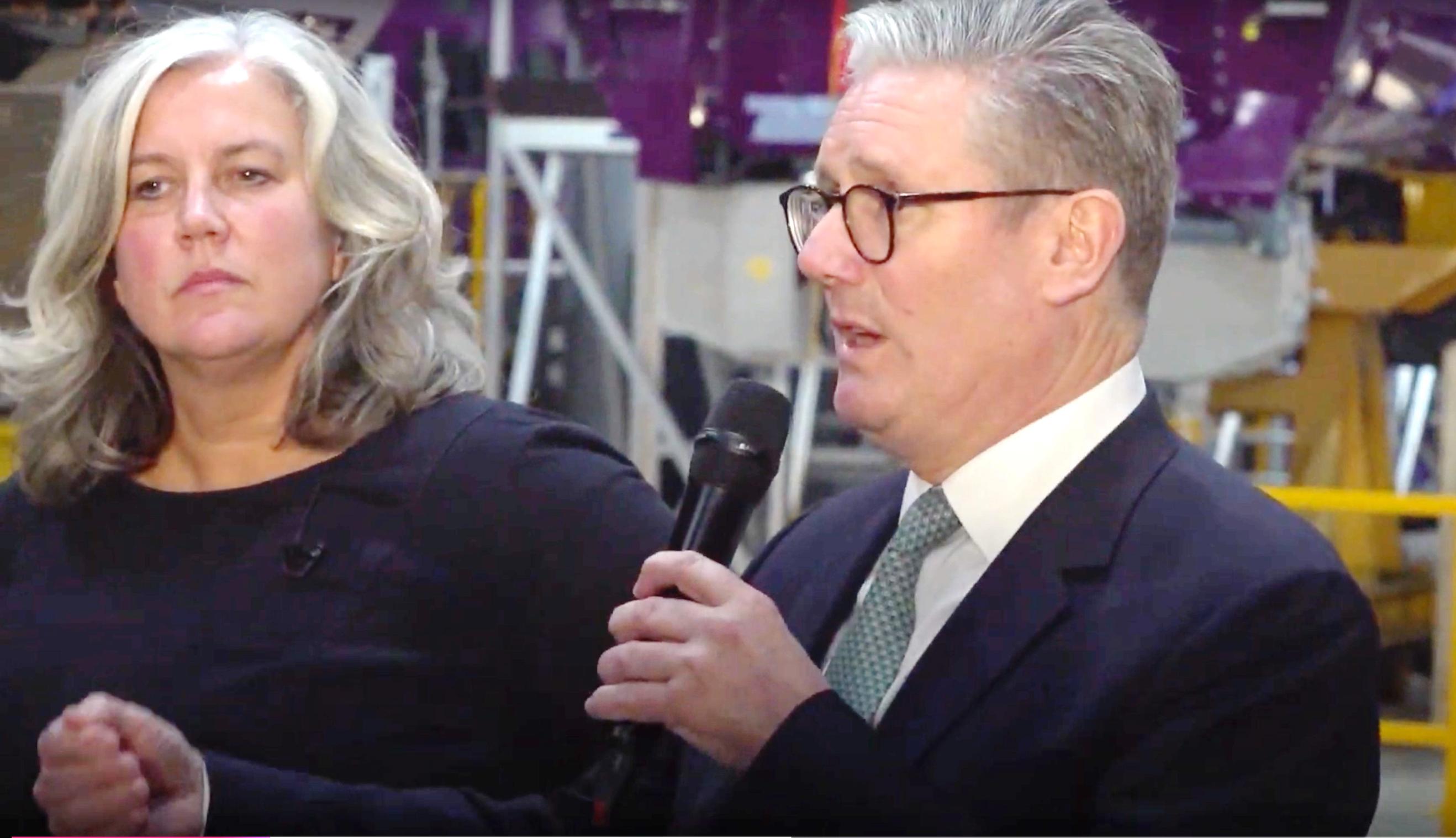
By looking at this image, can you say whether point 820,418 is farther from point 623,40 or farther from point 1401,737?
point 1401,737

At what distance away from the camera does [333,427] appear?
1653 mm

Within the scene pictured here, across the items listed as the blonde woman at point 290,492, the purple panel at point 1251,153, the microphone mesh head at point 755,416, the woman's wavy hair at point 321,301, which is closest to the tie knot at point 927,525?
the microphone mesh head at point 755,416

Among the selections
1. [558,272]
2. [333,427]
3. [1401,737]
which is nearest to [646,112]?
[558,272]

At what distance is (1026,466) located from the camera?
51.6 inches

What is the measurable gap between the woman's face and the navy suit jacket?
0.64m

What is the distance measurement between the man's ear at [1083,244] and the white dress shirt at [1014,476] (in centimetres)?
8

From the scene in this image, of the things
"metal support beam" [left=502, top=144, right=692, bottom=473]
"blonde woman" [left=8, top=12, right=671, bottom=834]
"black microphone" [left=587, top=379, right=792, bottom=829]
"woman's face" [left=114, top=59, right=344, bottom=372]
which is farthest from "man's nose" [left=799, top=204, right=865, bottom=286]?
"metal support beam" [left=502, top=144, right=692, bottom=473]

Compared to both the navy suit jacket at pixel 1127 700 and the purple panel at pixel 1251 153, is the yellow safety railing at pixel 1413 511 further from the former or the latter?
the navy suit jacket at pixel 1127 700

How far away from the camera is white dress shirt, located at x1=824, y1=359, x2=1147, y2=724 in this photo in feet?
4.28

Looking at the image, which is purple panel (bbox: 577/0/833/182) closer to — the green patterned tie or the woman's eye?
the woman's eye

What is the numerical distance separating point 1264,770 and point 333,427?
0.88 meters

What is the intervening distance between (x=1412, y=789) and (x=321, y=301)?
90.2 inches

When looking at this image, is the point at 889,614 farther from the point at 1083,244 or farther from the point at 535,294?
the point at 535,294

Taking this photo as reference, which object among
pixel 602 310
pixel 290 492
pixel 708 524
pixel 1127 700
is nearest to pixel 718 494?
pixel 708 524
